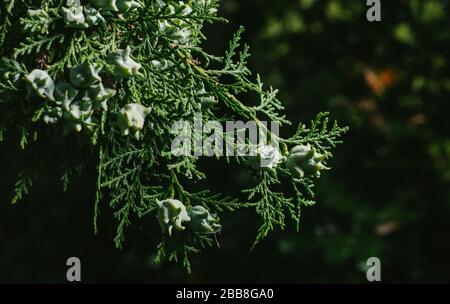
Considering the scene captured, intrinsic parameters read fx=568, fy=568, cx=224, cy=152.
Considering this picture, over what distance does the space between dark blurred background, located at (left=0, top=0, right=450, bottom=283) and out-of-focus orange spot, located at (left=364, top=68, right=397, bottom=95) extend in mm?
13

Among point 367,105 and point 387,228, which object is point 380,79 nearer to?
point 367,105

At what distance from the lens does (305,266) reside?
11.4 ft

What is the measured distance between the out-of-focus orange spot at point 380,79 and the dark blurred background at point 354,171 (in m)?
0.01

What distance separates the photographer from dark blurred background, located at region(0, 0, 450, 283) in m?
3.35

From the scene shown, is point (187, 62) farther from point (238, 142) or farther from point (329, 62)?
point (329, 62)

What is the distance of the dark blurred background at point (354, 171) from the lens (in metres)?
3.35

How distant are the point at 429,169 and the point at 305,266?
3.16 feet

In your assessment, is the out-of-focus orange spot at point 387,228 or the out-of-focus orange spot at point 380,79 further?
the out-of-focus orange spot at point 380,79

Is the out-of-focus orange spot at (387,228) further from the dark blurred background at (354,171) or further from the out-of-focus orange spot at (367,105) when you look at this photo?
the out-of-focus orange spot at (367,105)

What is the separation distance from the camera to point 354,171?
3.52 m

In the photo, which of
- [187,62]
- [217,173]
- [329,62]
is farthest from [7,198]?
[187,62]

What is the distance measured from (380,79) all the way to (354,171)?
27.4 inches

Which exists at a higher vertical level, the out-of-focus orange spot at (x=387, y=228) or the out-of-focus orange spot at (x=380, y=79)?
the out-of-focus orange spot at (x=380, y=79)

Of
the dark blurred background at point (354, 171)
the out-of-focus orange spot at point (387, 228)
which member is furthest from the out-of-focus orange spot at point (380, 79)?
the out-of-focus orange spot at point (387, 228)
